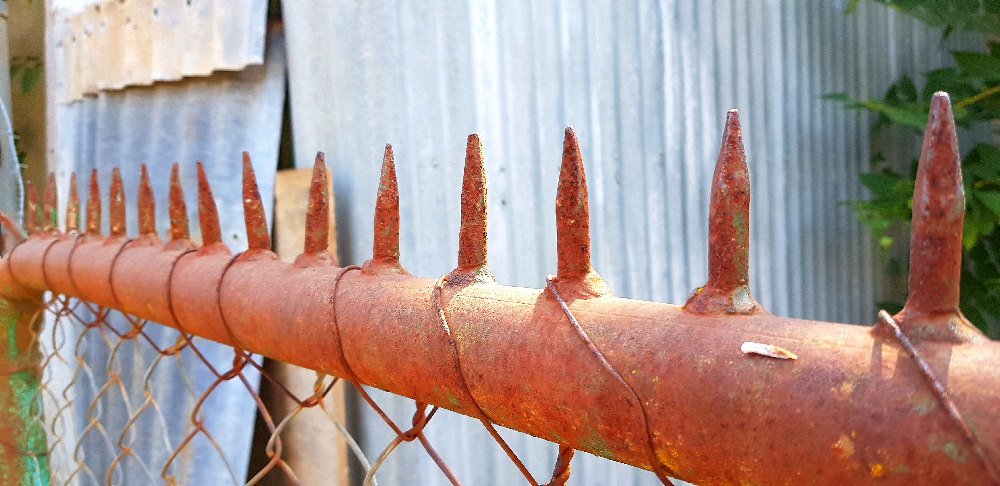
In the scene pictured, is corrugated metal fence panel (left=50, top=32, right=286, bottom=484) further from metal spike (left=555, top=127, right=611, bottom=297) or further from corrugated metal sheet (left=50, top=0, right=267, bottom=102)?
metal spike (left=555, top=127, right=611, bottom=297)

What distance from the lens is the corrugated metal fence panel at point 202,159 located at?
302 cm

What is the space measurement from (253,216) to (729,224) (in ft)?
2.44

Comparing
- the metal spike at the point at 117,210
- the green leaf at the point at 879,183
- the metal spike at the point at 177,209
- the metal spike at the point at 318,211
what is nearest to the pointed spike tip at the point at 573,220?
the metal spike at the point at 318,211

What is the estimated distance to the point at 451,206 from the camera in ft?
9.33

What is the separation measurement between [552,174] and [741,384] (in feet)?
8.21

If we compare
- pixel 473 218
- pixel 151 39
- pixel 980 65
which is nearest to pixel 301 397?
pixel 151 39

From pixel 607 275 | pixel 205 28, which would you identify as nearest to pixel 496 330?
pixel 607 275

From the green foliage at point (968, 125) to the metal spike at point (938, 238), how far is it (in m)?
3.33

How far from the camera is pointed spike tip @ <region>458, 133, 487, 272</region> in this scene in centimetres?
65

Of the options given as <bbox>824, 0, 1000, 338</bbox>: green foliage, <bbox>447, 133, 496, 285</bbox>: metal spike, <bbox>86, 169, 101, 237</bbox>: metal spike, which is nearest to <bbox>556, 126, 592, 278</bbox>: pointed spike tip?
<bbox>447, 133, 496, 285</bbox>: metal spike

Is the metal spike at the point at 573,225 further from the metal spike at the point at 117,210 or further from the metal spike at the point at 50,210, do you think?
the metal spike at the point at 50,210

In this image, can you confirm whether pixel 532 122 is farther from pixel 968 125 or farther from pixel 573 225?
pixel 968 125

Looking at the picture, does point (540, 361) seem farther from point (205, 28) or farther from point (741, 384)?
point (205, 28)

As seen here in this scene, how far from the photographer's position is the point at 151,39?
338 cm
